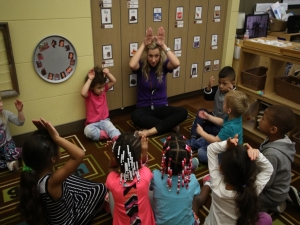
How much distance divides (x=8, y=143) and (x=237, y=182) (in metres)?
1.77

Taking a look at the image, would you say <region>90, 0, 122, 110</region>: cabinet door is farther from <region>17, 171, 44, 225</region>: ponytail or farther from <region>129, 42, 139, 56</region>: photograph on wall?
<region>17, 171, 44, 225</region>: ponytail

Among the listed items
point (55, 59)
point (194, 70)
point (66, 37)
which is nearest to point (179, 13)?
point (194, 70)

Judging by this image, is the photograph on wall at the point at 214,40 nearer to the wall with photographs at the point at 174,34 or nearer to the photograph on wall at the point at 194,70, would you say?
the wall with photographs at the point at 174,34

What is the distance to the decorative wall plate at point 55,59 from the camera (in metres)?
2.38

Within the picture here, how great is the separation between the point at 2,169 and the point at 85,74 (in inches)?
42.3

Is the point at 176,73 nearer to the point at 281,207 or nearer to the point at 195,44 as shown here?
the point at 195,44

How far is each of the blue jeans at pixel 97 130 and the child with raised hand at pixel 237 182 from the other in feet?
4.29

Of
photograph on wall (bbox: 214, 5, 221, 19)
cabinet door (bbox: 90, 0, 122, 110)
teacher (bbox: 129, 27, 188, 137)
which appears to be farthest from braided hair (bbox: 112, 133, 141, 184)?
photograph on wall (bbox: 214, 5, 221, 19)

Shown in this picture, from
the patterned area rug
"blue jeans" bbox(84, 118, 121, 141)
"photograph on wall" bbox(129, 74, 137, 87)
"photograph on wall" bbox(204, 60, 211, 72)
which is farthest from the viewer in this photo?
"photograph on wall" bbox(204, 60, 211, 72)

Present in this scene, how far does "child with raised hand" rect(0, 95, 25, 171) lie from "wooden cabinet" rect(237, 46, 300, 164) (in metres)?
2.04

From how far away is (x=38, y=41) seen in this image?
2334 millimetres

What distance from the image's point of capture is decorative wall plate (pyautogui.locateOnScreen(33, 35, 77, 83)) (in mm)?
2375

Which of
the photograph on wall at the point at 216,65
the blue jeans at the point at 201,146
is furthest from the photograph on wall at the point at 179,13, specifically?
the blue jeans at the point at 201,146

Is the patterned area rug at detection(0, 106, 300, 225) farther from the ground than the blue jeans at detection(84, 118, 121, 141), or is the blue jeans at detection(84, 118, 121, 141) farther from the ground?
the blue jeans at detection(84, 118, 121, 141)
